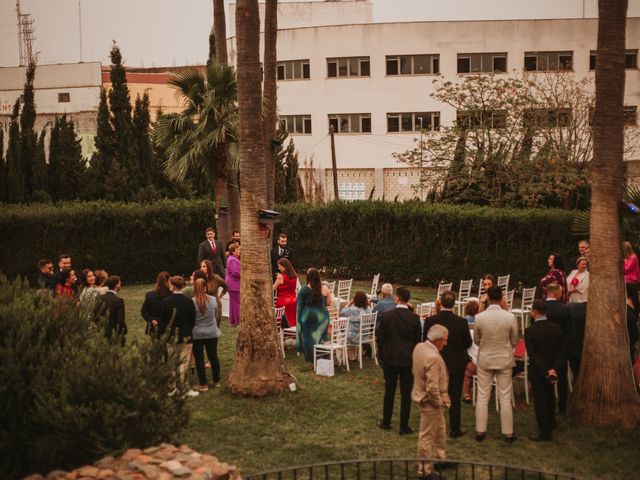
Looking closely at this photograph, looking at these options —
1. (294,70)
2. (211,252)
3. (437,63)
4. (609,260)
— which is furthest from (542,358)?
(294,70)

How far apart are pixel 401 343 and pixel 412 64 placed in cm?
4406

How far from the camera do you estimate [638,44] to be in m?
52.5

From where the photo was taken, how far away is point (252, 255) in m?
12.9

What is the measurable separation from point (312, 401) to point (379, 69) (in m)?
42.8

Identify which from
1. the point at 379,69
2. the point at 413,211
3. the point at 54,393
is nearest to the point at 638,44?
the point at 379,69

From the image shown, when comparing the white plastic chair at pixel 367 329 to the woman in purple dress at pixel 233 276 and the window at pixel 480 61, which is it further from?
the window at pixel 480 61

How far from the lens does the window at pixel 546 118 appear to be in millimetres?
32266

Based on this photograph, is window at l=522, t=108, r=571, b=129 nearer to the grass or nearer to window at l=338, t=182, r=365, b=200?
the grass

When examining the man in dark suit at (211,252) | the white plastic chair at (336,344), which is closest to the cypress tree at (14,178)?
the man in dark suit at (211,252)

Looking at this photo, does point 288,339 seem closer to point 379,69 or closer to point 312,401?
point 312,401

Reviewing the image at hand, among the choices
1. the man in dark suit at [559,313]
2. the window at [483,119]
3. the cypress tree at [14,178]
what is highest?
the window at [483,119]

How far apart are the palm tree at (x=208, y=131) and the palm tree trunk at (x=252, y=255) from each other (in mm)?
9532

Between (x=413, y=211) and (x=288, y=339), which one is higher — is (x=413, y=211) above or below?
above

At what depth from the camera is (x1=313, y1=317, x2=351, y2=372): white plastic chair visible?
47.6ft
